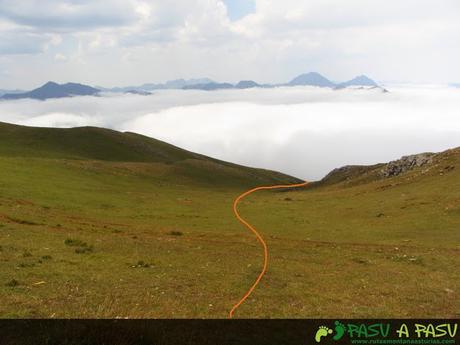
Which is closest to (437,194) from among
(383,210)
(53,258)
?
(383,210)

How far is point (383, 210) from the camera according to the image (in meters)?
53.4

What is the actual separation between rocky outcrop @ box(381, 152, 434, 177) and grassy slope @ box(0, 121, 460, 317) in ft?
47.0

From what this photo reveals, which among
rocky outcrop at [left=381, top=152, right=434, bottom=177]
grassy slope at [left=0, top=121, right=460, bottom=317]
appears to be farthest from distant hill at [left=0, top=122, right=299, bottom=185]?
grassy slope at [left=0, top=121, right=460, bottom=317]

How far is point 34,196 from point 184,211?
17.9 meters
